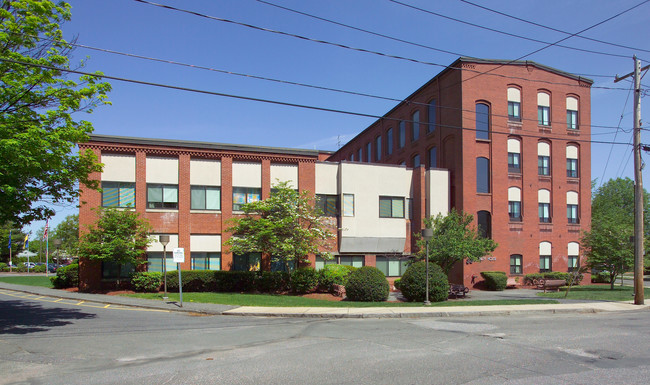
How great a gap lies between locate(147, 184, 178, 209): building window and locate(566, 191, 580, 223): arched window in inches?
1180

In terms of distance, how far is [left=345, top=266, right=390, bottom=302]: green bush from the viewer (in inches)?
820

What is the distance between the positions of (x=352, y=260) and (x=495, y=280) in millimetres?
9829

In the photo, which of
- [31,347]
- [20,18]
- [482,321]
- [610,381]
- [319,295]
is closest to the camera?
[610,381]

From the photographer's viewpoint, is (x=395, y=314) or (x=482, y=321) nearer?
(x=482, y=321)

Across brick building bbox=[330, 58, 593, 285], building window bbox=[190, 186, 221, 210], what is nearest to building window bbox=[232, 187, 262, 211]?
building window bbox=[190, 186, 221, 210]

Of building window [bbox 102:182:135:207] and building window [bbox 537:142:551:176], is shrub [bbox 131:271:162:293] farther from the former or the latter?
building window [bbox 537:142:551:176]

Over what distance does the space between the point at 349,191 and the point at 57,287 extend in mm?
19694

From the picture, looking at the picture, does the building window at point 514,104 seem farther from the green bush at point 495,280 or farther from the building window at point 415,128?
the green bush at point 495,280

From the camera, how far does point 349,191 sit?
3006 cm

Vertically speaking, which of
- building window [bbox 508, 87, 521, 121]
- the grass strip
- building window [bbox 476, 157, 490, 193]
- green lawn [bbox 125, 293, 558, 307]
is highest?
building window [bbox 508, 87, 521, 121]

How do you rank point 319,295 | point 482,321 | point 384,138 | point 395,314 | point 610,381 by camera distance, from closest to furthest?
1. point 610,381
2. point 482,321
3. point 395,314
4. point 319,295
5. point 384,138

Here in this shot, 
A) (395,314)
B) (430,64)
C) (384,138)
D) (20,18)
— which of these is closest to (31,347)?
(20,18)

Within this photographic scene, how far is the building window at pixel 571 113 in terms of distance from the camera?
35.1m

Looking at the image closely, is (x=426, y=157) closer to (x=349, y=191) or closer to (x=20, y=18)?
(x=349, y=191)
